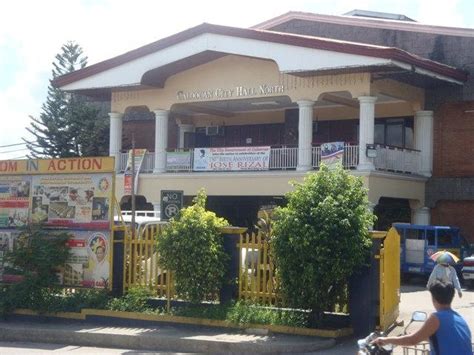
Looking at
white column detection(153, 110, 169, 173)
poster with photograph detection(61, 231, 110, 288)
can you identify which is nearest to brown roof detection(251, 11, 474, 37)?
white column detection(153, 110, 169, 173)

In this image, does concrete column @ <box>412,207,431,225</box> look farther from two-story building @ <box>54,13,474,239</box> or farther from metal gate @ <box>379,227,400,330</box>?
metal gate @ <box>379,227,400,330</box>

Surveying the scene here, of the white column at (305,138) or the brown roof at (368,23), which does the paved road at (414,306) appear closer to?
the white column at (305,138)

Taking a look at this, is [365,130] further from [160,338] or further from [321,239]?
[160,338]

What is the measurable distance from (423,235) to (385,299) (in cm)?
1252

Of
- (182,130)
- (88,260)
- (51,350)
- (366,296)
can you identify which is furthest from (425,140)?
(51,350)

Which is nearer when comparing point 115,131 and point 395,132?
point 395,132

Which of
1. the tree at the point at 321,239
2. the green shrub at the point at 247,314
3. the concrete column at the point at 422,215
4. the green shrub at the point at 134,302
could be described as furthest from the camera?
the concrete column at the point at 422,215

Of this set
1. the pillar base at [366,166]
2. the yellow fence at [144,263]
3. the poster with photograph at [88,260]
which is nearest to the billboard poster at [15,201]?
the poster with photograph at [88,260]

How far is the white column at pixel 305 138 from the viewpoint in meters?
27.6

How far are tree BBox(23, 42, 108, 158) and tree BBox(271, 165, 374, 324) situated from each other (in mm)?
28521

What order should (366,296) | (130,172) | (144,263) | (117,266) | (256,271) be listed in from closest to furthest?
(366,296) < (256,271) < (144,263) < (117,266) < (130,172)

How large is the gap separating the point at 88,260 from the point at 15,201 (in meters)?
2.18

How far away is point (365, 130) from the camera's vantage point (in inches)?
1056

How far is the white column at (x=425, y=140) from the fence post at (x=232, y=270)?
16.3 m
